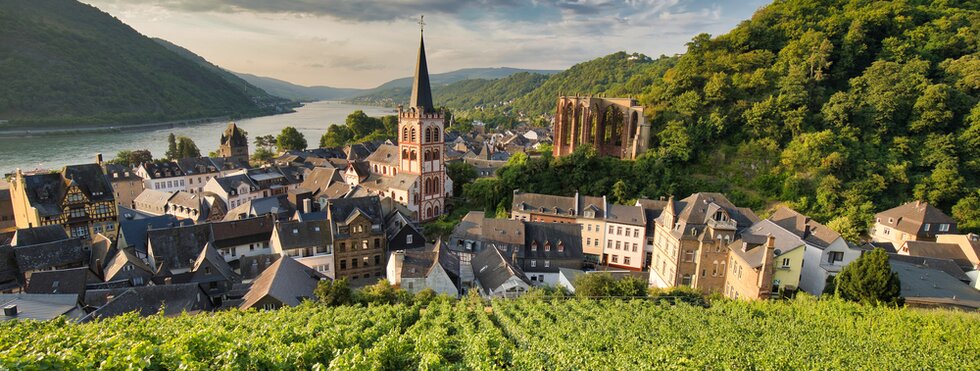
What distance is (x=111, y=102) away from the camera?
437 feet

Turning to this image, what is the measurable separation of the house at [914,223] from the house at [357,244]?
39151 millimetres

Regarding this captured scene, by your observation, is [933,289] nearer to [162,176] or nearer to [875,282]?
[875,282]

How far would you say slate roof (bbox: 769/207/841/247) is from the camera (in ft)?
92.7

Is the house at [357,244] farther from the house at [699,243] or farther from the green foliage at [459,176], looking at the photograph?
the house at [699,243]

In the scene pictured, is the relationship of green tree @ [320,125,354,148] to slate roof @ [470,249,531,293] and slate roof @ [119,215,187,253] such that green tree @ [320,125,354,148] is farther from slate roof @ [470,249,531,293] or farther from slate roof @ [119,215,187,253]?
slate roof @ [470,249,531,293]

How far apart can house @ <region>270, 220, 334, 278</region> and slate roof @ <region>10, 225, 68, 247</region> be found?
1416 cm

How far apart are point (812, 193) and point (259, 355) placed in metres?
45.0

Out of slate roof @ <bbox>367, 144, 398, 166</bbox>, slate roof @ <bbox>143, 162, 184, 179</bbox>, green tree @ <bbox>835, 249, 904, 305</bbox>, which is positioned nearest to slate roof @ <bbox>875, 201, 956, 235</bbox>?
green tree @ <bbox>835, 249, 904, 305</bbox>

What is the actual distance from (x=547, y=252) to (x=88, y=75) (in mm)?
162119

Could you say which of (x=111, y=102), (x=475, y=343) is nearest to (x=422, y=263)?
(x=475, y=343)

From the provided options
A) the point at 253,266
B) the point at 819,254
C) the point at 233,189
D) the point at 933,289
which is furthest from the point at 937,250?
the point at 233,189

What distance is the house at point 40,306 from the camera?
66.9 feet

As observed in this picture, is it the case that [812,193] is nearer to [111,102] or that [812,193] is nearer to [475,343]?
[475,343]

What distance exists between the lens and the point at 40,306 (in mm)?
21875
